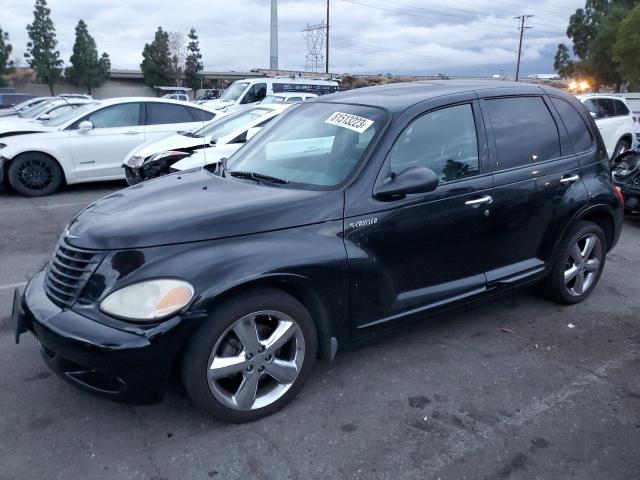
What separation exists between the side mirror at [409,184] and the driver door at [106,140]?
769cm

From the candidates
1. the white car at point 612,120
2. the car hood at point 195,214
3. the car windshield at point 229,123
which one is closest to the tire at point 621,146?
the white car at point 612,120

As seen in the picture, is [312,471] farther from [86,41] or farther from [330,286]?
[86,41]

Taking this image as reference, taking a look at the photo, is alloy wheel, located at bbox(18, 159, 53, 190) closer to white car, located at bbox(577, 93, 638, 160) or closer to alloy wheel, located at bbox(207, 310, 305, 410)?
alloy wheel, located at bbox(207, 310, 305, 410)

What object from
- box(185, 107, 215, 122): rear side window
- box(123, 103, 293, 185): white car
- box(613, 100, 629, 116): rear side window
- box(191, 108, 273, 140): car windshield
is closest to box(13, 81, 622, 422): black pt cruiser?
box(123, 103, 293, 185): white car

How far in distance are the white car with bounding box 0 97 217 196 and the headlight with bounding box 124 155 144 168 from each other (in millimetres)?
1433

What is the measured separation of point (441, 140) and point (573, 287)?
1975mm

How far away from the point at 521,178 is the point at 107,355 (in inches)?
116

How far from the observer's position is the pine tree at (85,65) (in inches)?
2596

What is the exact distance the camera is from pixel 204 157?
24.5ft

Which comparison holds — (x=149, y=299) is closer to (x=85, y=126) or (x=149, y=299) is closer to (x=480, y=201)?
(x=480, y=201)

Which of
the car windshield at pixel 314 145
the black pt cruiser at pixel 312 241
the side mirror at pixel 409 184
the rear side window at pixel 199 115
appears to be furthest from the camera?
the rear side window at pixel 199 115

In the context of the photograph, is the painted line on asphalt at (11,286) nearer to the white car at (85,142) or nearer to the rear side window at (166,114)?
the white car at (85,142)

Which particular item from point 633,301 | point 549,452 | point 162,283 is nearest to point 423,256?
point 549,452

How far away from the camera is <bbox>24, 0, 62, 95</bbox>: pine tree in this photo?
6444 cm
